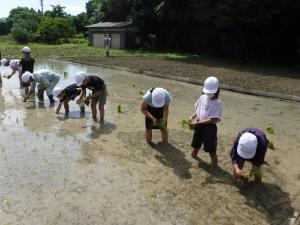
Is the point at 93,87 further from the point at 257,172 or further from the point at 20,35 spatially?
the point at 20,35

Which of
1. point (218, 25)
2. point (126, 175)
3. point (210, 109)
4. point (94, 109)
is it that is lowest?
point (126, 175)

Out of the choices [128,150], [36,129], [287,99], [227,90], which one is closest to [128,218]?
[128,150]

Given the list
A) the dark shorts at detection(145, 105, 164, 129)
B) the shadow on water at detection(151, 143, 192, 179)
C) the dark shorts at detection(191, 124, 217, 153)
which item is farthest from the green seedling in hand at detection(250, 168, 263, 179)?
the dark shorts at detection(145, 105, 164, 129)

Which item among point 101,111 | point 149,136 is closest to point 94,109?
point 101,111

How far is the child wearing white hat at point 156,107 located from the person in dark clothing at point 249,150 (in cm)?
177

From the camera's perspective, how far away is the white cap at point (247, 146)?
491cm

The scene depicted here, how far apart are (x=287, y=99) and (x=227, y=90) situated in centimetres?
235

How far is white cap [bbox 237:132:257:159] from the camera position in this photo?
16.1 ft

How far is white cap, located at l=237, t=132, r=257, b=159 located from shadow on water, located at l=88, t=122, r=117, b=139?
359 centimetres

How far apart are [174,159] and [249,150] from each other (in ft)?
6.11

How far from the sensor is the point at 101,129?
831 cm

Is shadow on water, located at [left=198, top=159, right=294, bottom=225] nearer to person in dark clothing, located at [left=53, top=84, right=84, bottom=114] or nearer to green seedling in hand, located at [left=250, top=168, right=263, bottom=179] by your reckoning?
green seedling in hand, located at [left=250, top=168, right=263, bottom=179]

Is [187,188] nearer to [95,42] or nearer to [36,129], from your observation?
[36,129]

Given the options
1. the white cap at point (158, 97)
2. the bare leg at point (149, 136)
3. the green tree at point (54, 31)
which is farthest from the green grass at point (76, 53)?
the white cap at point (158, 97)
